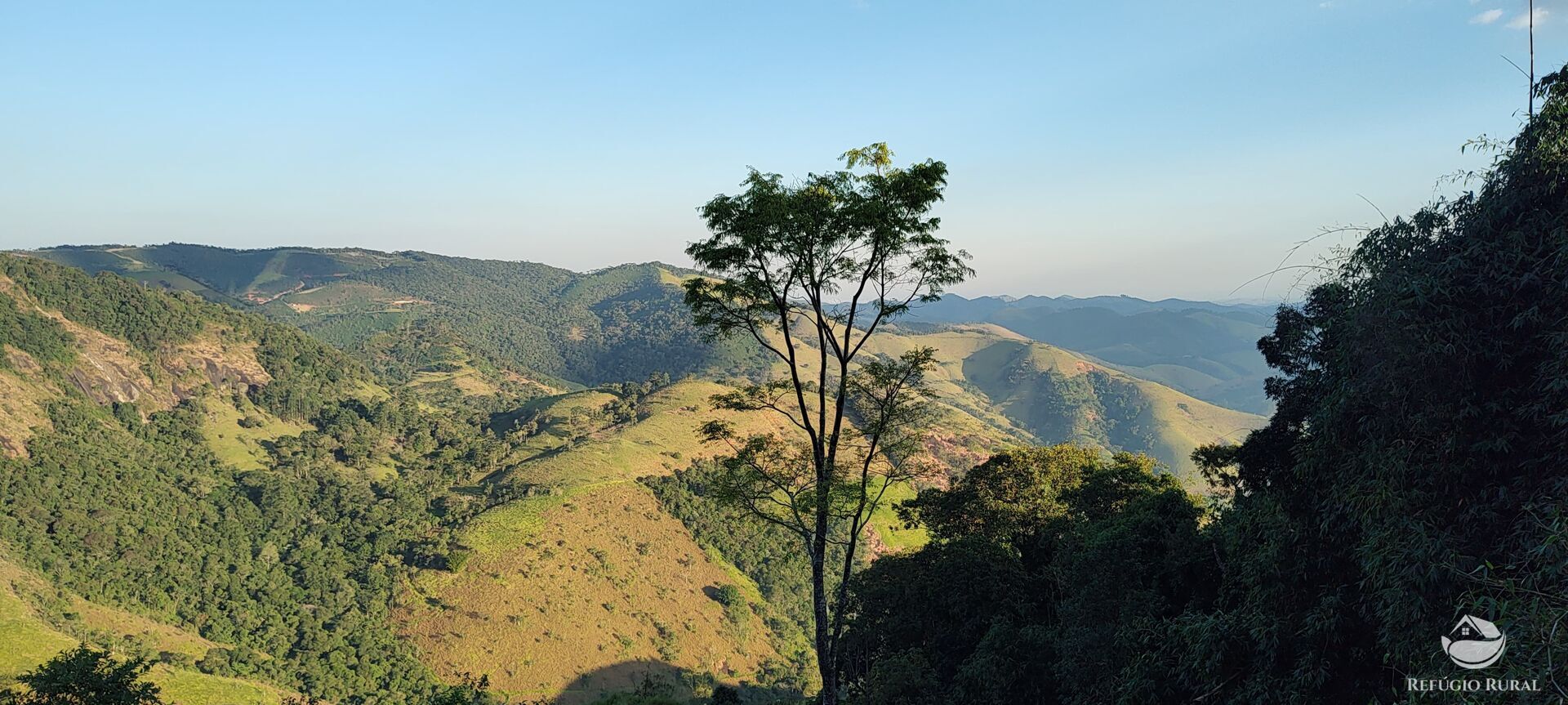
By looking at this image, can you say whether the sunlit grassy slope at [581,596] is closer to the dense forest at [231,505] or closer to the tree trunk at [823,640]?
the dense forest at [231,505]

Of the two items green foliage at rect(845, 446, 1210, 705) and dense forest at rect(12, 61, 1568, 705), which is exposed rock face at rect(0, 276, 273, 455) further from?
green foliage at rect(845, 446, 1210, 705)

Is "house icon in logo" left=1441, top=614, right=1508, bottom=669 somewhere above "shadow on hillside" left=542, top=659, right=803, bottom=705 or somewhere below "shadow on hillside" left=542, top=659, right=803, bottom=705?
above

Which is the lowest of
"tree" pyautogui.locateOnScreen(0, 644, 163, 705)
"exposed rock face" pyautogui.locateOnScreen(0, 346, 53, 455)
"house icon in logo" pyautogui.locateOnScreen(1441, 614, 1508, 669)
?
"exposed rock face" pyautogui.locateOnScreen(0, 346, 53, 455)

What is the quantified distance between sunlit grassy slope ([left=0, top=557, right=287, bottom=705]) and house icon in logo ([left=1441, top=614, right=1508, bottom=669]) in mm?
67137

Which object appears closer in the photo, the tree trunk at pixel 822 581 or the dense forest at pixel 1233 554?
the dense forest at pixel 1233 554

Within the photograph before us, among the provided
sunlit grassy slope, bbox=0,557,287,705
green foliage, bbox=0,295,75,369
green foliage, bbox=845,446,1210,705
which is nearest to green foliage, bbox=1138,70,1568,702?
green foliage, bbox=845,446,1210,705

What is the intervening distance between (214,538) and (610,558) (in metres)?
55.0

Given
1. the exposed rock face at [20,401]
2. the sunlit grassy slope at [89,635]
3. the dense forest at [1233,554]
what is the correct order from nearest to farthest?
the dense forest at [1233,554]
the sunlit grassy slope at [89,635]
the exposed rock face at [20,401]

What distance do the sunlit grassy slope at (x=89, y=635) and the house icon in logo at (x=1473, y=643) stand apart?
67.1 m

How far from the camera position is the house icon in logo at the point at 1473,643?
24.0 feet

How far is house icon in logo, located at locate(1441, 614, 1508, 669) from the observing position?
7.32 m

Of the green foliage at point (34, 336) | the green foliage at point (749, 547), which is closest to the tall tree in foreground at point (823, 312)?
the green foliage at point (749, 547)

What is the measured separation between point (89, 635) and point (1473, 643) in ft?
331

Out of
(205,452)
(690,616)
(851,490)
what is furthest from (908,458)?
(205,452)
